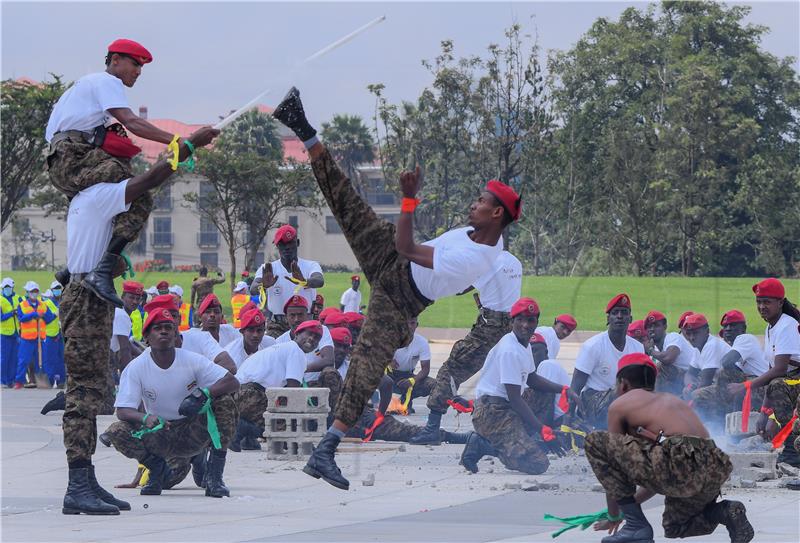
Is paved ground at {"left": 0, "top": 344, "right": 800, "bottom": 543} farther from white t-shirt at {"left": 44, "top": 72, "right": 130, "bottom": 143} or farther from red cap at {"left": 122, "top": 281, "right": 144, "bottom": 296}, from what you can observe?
red cap at {"left": 122, "top": 281, "right": 144, "bottom": 296}

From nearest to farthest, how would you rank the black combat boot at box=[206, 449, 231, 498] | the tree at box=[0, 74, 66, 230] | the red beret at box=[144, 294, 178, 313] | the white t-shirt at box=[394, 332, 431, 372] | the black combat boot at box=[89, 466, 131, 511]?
the black combat boot at box=[89, 466, 131, 511] → the black combat boot at box=[206, 449, 231, 498] → the red beret at box=[144, 294, 178, 313] → the white t-shirt at box=[394, 332, 431, 372] → the tree at box=[0, 74, 66, 230]

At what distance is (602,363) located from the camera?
1320 cm

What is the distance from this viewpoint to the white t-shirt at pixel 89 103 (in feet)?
27.9

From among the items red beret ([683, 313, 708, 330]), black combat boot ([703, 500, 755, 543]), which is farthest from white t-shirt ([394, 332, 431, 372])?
black combat boot ([703, 500, 755, 543])

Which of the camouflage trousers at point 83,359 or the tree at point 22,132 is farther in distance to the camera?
the tree at point 22,132

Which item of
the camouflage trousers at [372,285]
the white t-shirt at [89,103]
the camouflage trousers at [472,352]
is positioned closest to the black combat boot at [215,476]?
the camouflage trousers at [372,285]

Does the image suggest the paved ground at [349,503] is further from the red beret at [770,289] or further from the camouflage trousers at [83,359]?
the red beret at [770,289]

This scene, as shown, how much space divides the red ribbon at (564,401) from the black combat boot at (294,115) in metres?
5.11

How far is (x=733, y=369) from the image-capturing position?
1361 cm

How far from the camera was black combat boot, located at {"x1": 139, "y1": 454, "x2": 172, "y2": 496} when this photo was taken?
1025 cm

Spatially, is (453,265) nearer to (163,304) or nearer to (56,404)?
(163,304)

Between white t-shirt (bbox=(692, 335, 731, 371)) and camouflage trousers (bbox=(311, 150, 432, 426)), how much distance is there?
5.99 meters

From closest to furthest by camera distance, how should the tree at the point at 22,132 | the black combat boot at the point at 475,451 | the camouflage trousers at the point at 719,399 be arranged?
1. the black combat boot at the point at 475,451
2. the camouflage trousers at the point at 719,399
3. the tree at the point at 22,132

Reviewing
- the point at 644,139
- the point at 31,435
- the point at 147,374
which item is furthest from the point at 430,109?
the point at 147,374
